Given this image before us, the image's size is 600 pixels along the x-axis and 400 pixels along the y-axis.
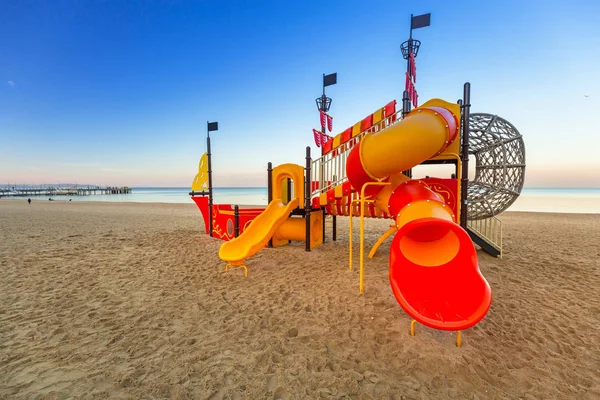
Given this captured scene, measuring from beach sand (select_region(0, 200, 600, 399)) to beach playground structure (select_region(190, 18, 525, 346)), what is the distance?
19.2 inches

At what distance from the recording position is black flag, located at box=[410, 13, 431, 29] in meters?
7.44

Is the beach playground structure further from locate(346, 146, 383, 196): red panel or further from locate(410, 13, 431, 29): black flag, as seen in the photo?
locate(410, 13, 431, 29): black flag

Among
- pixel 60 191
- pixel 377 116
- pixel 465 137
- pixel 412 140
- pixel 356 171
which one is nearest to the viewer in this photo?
pixel 412 140

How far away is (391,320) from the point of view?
3727 mm

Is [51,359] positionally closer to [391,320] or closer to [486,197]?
[391,320]

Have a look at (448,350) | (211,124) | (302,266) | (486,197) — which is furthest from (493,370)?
(211,124)

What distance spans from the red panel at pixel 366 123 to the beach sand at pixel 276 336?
3.20 m

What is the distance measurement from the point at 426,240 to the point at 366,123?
3.35 meters

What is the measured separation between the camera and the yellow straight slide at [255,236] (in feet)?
19.2

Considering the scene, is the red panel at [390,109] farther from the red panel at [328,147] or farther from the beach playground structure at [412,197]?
the red panel at [328,147]

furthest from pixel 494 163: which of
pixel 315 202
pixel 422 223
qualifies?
pixel 422 223

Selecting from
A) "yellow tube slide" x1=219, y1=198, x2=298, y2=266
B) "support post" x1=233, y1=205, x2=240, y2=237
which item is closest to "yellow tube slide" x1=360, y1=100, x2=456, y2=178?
"yellow tube slide" x1=219, y1=198, x2=298, y2=266

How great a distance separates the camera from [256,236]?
22.0ft

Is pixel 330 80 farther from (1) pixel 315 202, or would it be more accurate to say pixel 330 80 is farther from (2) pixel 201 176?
(2) pixel 201 176
